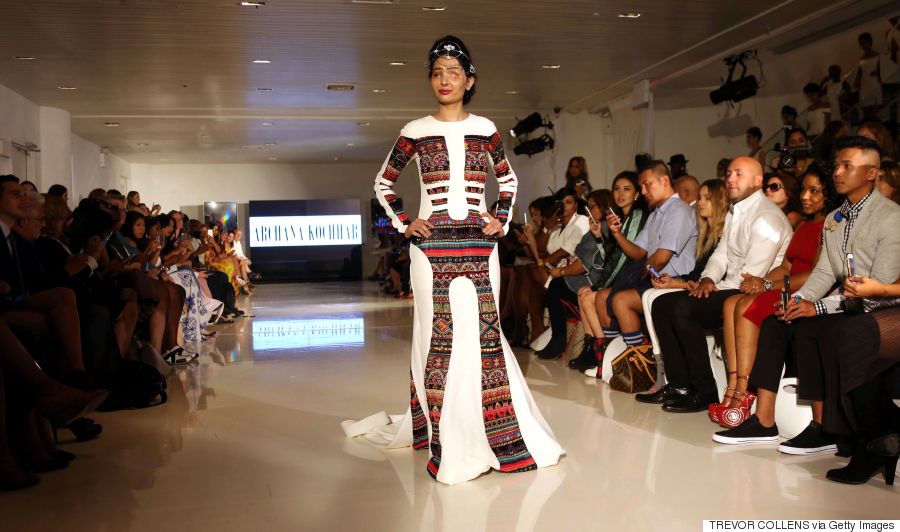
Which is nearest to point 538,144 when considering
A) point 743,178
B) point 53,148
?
point 53,148

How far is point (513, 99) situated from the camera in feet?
42.7

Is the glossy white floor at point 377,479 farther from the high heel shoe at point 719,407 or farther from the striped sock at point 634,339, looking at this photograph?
the striped sock at point 634,339

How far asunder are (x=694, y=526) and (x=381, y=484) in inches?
44.7

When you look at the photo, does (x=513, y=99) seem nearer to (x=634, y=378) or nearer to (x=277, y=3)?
(x=277, y=3)

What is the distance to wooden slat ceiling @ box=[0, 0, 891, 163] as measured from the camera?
7.70 m

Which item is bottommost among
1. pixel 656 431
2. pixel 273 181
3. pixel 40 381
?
pixel 656 431

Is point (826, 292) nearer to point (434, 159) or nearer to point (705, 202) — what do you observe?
point (705, 202)

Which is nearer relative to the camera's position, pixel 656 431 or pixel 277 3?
pixel 656 431

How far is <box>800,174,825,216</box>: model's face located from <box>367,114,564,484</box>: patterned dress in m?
1.68

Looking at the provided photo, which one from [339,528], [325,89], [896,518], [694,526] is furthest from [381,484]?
[325,89]

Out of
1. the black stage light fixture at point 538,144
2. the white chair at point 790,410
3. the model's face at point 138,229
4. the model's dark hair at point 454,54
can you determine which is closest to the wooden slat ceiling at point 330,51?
the black stage light fixture at point 538,144

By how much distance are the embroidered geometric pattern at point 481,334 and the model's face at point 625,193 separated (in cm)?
251

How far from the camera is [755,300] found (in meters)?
4.06

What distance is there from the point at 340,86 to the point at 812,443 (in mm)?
9001
